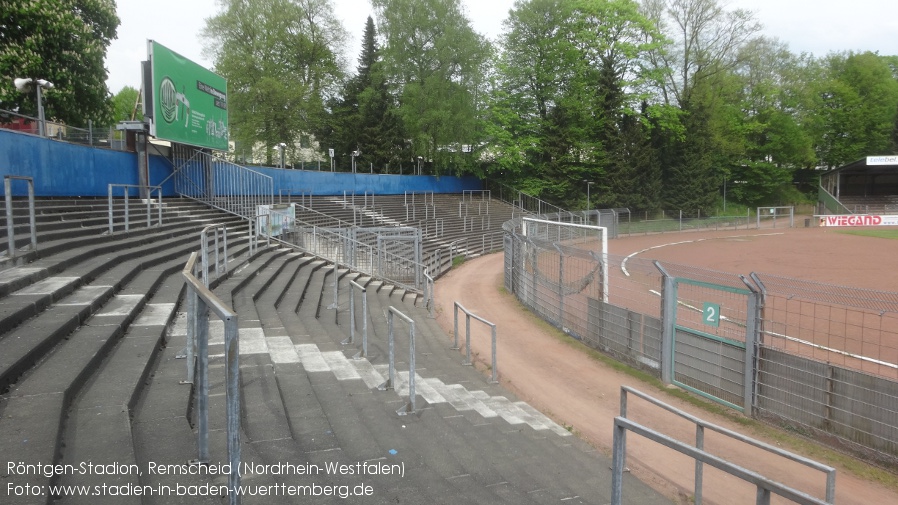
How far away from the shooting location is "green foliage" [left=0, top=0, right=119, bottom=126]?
21391mm

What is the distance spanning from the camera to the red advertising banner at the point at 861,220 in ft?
167

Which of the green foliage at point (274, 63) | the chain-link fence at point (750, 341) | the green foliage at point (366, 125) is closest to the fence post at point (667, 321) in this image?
the chain-link fence at point (750, 341)

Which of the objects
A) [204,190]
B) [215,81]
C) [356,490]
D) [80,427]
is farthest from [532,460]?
[215,81]

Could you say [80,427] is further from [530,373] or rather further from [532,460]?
[530,373]

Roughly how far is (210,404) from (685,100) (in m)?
58.8

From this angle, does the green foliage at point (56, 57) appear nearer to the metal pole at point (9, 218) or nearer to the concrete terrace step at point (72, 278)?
the concrete terrace step at point (72, 278)

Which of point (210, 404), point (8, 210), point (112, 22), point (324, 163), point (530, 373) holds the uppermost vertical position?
point (112, 22)

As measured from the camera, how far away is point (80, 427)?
4.09 meters

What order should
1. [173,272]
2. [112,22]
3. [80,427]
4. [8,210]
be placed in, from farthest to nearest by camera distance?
[112,22] < [173,272] < [8,210] < [80,427]

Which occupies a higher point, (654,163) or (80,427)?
(654,163)

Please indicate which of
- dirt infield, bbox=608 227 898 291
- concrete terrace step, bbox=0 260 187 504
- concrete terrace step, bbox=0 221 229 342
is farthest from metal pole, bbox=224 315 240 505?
dirt infield, bbox=608 227 898 291

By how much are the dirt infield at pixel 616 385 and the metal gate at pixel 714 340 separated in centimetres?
41

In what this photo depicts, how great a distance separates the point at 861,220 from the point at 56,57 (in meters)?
57.5

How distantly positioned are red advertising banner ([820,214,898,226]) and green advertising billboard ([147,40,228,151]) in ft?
163
